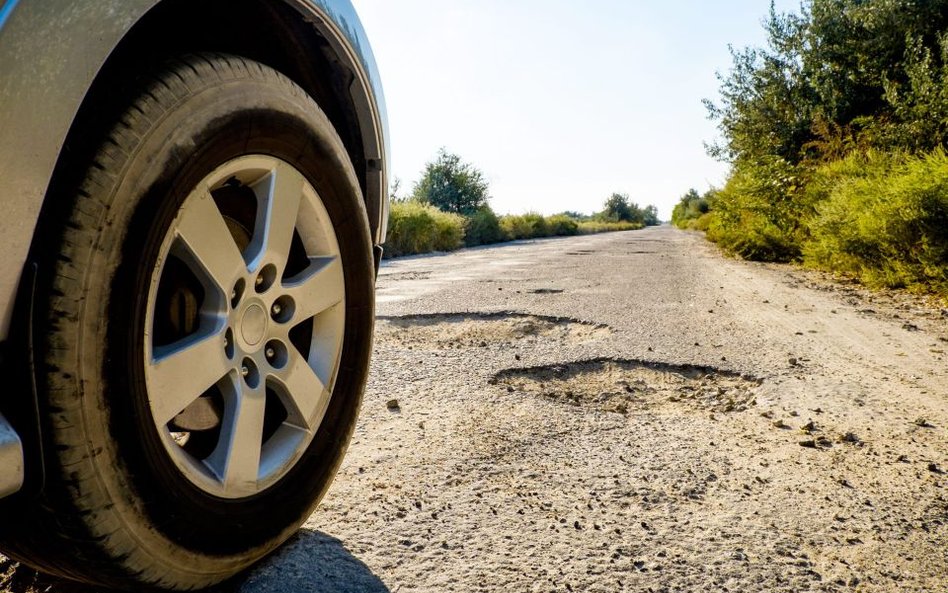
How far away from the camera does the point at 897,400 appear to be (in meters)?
2.67

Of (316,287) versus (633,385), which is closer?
(316,287)

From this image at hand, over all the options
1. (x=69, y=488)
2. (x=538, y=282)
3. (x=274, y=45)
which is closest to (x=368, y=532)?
(x=69, y=488)

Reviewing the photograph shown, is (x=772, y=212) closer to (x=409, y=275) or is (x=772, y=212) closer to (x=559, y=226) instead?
(x=409, y=275)

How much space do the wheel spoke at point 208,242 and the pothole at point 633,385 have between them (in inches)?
70.8

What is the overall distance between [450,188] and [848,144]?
29.8 meters

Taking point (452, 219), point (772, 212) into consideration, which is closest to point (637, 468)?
point (772, 212)

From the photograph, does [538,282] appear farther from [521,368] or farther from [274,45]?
[274,45]

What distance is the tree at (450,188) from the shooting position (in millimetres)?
39875

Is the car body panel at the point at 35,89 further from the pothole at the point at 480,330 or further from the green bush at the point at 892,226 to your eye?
the green bush at the point at 892,226

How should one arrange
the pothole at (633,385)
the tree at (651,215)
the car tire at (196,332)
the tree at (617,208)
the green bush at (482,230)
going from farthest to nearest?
the tree at (651,215), the tree at (617,208), the green bush at (482,230), the pothole at (633,385), the car tire at (196,332)

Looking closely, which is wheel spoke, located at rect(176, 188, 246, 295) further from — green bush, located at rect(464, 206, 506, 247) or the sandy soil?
green bush, located at rect(464, 206, 506, 247)

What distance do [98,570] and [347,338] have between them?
0.74m

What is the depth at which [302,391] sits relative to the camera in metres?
1.42

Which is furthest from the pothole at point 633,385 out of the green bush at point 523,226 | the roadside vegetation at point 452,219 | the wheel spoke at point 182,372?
the green bush at point 523,226
